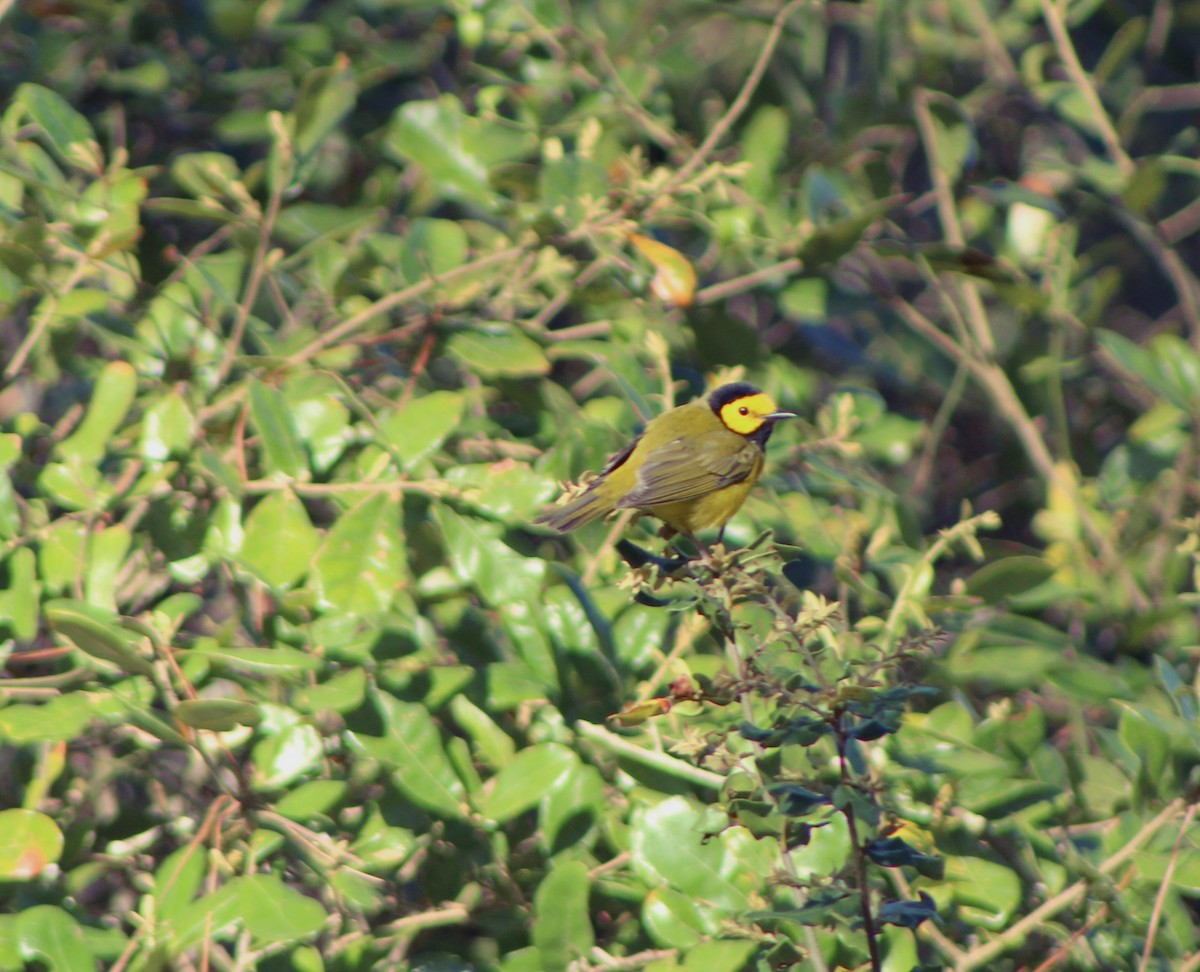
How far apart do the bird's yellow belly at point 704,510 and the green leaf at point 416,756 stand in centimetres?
75

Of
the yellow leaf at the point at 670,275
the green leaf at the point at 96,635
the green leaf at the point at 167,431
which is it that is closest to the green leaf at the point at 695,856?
the green leaf at the point at 96,635

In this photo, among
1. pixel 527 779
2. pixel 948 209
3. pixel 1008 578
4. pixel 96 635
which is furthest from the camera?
pixel 948 209

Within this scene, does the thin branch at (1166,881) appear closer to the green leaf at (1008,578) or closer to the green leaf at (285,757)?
the green leaf at (1008,578)

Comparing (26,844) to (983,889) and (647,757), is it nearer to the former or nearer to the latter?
(647,757)

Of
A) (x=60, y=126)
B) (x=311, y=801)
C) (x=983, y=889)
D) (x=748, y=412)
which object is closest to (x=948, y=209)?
(x=748, y=412)

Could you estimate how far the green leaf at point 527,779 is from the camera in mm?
2322

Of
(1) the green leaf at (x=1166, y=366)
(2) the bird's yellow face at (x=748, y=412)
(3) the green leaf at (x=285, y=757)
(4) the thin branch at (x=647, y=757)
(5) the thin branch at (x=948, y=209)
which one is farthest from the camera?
(5) the thin branch at (x=948, y=209)

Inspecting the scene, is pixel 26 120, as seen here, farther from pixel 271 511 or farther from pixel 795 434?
pixel 795 434

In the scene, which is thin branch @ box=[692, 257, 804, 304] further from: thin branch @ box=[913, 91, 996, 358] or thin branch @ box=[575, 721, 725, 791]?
thin branch @ box=[575, 721, 725, 791]

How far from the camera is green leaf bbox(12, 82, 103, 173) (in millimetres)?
2924

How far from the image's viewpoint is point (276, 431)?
8.14 ft

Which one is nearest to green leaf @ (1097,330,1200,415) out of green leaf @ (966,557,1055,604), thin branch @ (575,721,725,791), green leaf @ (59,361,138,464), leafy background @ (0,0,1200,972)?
leafy background @ (0,0,1200,972)

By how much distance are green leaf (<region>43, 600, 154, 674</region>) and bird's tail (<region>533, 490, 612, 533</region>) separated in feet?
2.49

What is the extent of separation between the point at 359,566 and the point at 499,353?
65 centimetres
